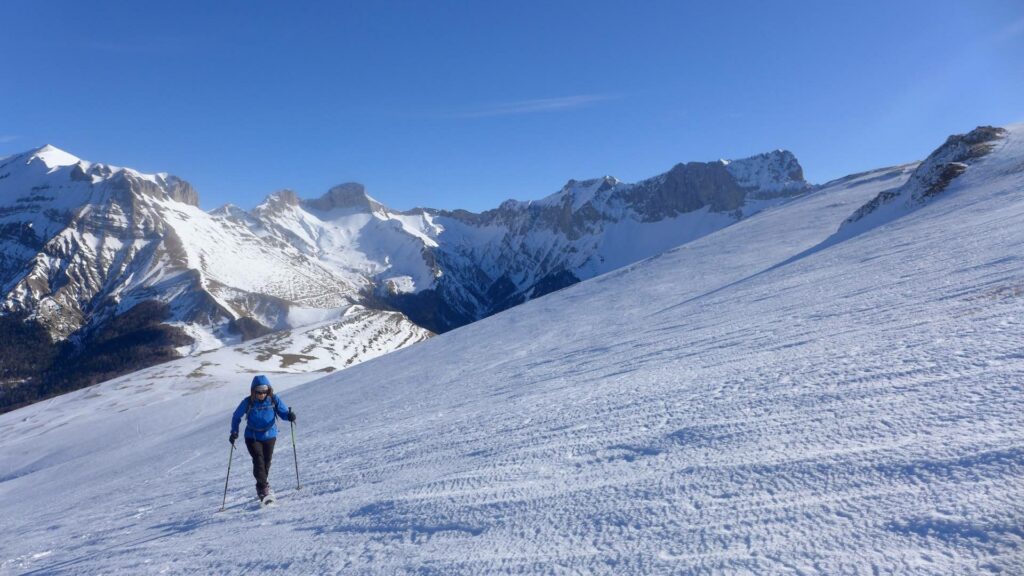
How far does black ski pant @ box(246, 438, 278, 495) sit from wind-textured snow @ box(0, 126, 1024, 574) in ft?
1.61

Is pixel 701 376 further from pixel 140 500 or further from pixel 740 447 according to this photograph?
pixel 140 500

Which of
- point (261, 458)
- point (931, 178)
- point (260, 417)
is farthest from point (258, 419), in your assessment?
point (931, 178)

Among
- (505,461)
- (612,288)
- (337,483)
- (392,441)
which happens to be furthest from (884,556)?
(612,288)

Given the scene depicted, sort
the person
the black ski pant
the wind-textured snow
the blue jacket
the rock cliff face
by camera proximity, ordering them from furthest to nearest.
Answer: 1. the rock cliff face
2. the blue jacket
3. the person
4. the black ski pant
5. the wind-textured snow

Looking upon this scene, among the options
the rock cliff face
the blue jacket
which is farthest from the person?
the rock cliff face

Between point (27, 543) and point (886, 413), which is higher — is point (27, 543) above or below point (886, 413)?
below

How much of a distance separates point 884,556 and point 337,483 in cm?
721

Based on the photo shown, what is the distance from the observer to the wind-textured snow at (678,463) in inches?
156

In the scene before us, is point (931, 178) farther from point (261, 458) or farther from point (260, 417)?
point (261, 458)

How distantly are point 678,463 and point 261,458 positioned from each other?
6.70m

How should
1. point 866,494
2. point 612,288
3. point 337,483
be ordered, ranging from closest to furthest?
point 866,494 < point 337,483 < point 612,288

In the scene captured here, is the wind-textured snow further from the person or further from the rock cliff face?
the rock cliff face

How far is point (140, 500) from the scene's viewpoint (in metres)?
11.4

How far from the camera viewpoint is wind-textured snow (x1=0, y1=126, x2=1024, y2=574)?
3975 millimetres
